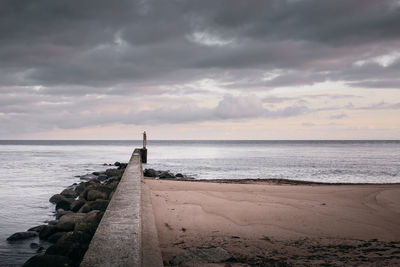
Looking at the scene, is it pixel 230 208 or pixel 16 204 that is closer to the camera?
pixel 230 208

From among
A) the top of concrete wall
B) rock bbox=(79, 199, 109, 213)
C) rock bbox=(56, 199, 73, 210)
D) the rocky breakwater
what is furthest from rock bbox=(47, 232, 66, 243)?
rock bbox=(56, 199, 73, 210)

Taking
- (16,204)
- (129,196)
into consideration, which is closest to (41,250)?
(129,196)

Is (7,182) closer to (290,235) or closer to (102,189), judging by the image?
(102,189)

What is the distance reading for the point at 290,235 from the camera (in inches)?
196

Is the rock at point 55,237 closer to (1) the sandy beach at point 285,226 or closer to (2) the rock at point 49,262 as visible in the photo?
(1) the sandy beach at point 285,226

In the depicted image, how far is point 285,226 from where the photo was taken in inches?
216

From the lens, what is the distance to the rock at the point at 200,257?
3582 mm

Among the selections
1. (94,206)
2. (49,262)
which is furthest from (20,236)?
(49,262)

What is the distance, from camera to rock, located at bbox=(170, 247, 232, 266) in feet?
11.8

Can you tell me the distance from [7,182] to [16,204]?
280 inches

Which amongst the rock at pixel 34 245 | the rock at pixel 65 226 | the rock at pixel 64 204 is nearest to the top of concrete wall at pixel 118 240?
the rock at pixel 65 226

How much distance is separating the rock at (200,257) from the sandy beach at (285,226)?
0.11 metres

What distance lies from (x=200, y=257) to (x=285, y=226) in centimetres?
230

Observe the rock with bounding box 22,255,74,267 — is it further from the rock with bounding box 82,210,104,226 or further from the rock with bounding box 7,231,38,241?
the rock with bounding box 7,231,38,241
